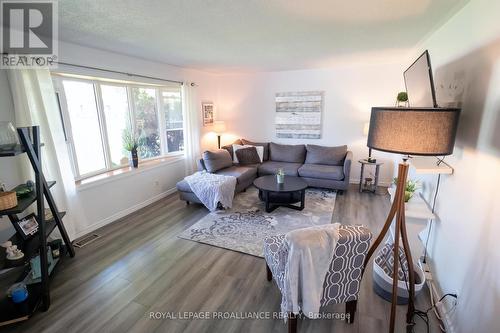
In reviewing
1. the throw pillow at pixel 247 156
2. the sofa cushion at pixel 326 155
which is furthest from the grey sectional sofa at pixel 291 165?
the throw pillow at pixel 247 156

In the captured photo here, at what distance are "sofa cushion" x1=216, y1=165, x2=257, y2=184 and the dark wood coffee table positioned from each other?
15.7 inches

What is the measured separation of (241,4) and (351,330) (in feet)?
8.18

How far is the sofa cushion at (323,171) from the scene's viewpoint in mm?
4152

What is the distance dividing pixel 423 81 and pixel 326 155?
260cm

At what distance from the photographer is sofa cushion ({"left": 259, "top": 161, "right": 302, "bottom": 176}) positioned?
4457 millimetres

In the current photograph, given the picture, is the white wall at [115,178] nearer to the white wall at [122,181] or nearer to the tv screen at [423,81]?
the white wall at [122,181]

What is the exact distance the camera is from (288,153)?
498 centimetres

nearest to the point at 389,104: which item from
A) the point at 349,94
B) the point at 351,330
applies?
the point at 349,94

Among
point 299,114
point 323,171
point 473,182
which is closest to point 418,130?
point 473,182

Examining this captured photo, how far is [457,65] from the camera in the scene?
186cm

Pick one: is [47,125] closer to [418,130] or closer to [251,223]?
[251,223]

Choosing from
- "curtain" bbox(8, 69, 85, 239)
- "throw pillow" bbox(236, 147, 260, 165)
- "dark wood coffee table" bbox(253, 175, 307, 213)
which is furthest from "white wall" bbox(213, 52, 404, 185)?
"curtain" bbox(8, 69, 85, 239)

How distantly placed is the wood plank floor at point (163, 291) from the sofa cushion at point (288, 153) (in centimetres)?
218

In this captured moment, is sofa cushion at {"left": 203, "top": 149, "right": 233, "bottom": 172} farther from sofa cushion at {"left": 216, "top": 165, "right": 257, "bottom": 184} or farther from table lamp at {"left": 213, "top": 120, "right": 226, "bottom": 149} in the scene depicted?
table lamp at {"left": 213, "top": 120, "right": 226, "bottom": 149}
